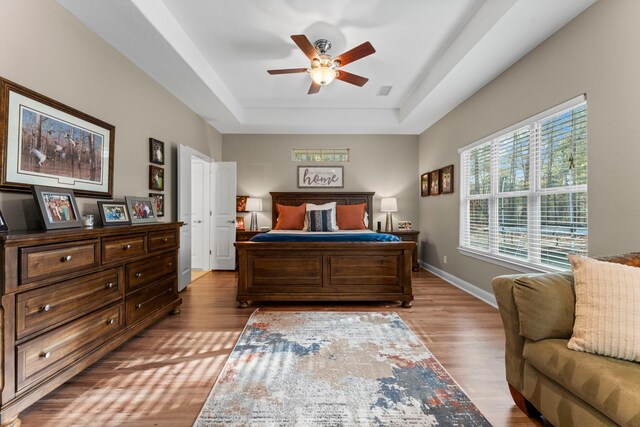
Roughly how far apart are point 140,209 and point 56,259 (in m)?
1.29

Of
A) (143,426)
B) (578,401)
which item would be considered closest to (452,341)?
(578,401)

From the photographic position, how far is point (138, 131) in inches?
127

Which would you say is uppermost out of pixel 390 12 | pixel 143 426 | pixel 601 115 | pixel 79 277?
pixel 390 12

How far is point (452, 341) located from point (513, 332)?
3.25 ft

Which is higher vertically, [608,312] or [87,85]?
[87,85]

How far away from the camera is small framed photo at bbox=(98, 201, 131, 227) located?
2433mm

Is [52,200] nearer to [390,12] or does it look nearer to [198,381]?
[198,381]

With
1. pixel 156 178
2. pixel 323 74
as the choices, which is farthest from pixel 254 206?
pixel 323 74

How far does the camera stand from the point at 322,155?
19.3 ft

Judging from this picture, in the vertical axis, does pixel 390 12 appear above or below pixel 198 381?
above

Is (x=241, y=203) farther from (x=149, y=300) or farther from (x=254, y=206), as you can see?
(x=149, y=300)

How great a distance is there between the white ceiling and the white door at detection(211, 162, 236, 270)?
1.10m

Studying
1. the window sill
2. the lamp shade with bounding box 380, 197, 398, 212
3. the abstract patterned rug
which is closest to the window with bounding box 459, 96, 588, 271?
the window sill

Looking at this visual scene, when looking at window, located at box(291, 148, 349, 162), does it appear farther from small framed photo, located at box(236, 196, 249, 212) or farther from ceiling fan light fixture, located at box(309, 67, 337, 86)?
ceiling fan light fixture, located at box(309, 67, 337, 86)
